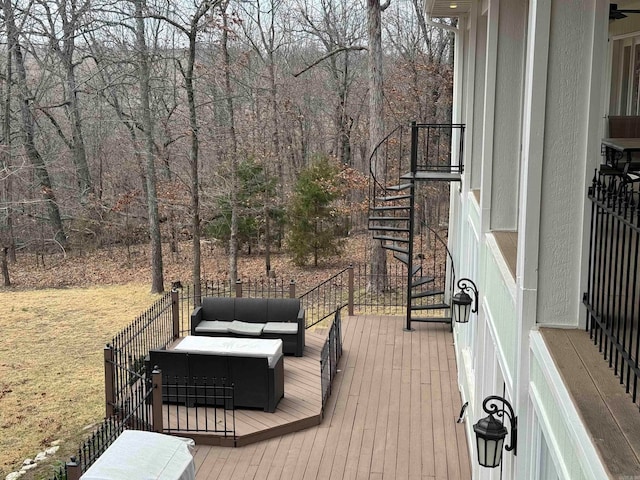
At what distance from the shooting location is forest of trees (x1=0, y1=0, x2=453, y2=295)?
19198mm

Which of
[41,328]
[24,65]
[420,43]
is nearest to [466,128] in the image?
[41,328]

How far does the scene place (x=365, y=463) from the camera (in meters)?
8.23

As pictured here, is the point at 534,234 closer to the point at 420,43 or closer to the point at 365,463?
the point at 365,463

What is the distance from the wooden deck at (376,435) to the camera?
811cm

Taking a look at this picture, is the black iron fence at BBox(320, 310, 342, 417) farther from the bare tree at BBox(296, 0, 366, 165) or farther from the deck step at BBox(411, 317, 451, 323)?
the bare tree at BBox(296, 0, 366, 165)

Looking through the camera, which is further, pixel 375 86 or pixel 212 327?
pixel 375 86

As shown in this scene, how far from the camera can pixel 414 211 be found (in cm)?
1817

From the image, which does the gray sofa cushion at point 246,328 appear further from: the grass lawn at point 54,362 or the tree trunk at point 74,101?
the tree trunk at point 74,101

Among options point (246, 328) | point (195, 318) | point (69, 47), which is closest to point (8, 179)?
point (69, 47)

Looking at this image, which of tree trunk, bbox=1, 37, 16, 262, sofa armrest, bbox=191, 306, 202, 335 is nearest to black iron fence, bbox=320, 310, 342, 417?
sofa armrest, bbox=191, 306, 202, 335

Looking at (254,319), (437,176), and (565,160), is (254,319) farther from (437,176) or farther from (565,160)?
(565,160)

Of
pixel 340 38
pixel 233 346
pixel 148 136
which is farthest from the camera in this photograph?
pixel 340 38

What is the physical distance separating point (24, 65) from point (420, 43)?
12.9m

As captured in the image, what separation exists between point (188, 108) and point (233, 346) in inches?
468
